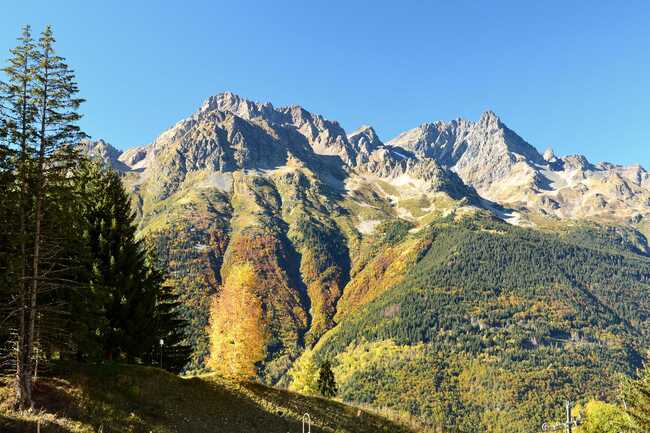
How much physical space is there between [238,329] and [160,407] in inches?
1003

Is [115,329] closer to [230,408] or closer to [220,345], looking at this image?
[230,408]

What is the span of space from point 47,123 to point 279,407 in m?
25.0

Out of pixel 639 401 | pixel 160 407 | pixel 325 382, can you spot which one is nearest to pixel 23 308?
pixel 160 407

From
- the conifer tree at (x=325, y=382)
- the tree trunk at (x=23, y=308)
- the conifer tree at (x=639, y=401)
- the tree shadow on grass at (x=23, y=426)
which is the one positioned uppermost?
the tree trunk at (x=23, y=308)

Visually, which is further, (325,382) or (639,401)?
(325,382)

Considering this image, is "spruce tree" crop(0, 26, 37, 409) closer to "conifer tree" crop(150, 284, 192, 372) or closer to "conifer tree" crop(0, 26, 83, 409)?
"conifer tree" crop(0, 26, 83, 409)

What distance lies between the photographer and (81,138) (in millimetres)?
25688

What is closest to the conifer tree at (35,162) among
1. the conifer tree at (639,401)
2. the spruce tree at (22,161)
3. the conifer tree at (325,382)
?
the spruce tree at (22,161)

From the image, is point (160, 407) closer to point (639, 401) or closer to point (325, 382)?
point (639, 401)

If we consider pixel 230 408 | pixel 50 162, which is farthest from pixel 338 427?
pixel 50 162

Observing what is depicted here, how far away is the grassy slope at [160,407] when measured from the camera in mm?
23172

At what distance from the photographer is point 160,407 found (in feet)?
93.7

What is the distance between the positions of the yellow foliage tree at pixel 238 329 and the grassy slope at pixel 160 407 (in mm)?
14792

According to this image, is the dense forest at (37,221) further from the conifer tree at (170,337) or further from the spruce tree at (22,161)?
the conifer tree at (170,337)
